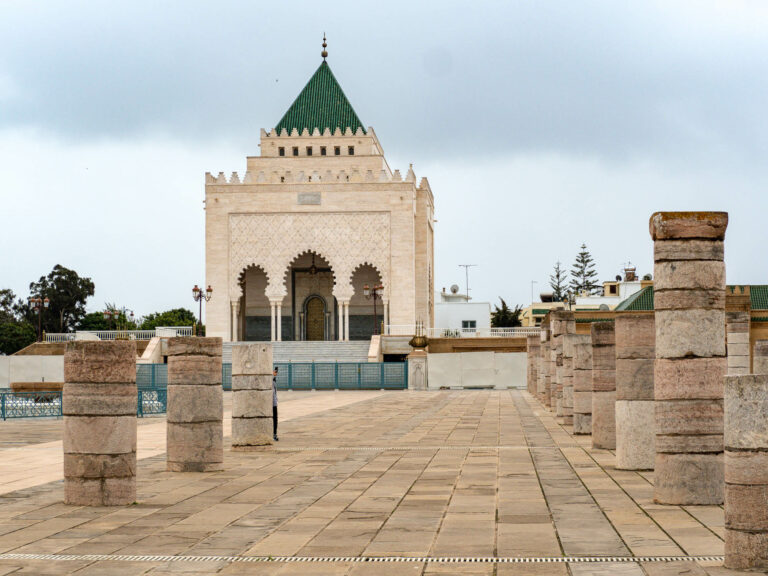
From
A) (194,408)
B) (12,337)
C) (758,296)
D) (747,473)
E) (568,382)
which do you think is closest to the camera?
(747,473)

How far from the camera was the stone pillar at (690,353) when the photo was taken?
8.02 m

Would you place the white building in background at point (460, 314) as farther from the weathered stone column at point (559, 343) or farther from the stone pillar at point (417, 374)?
the weathered stone column at point (559, 343)

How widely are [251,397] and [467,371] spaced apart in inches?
856

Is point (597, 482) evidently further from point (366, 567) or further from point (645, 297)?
point (645, 297)

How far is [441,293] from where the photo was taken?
67062mm

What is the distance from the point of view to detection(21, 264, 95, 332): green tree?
6856 centimetres

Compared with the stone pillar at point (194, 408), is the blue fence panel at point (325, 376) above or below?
below

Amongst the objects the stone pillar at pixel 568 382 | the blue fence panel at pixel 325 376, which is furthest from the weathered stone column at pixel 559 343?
the blue fence panel at pixel 325 376

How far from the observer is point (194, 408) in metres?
10.8

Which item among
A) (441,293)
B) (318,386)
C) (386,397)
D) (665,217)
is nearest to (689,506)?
(665,217)

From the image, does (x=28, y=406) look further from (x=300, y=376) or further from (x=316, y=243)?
(x=316, y=243)

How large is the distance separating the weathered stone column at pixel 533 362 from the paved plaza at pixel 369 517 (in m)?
15.9

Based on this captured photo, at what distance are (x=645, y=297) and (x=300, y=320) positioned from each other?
52.9 ft

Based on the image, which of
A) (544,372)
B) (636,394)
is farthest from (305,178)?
(636,394)
